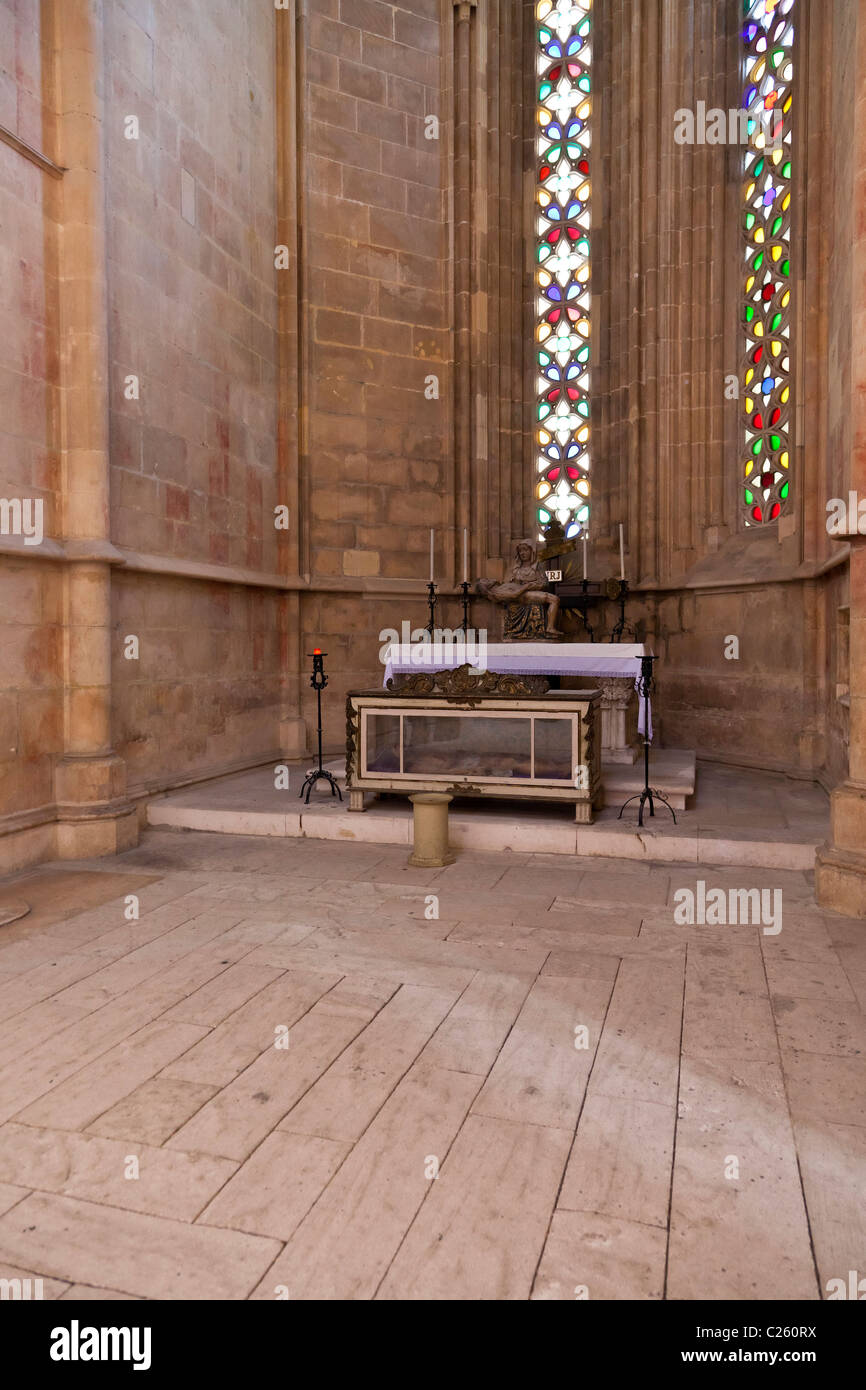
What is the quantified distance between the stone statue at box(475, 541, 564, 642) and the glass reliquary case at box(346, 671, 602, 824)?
1691mm

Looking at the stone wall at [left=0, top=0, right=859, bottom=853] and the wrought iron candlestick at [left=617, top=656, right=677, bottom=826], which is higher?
the stone wall at [left=0, top=0, right=859, bottom=853]

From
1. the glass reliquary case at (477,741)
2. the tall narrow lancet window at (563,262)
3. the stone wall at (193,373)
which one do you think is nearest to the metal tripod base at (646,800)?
the glass reliquary case at (477,741)

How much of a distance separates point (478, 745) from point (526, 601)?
218 cm

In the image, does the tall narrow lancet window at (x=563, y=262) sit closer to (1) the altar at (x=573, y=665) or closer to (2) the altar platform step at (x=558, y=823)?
(1) the altar at (x=573, y=665)

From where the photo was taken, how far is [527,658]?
25.1 ft

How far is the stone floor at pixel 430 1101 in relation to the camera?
220 cm

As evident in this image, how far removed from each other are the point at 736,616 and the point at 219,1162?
26.9 feet

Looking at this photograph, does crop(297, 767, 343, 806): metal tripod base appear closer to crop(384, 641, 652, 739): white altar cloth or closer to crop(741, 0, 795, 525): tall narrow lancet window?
crop(384, 641, 652, 739): white altar cloth

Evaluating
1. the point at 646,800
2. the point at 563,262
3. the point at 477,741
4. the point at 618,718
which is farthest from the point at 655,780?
the point at 563,262

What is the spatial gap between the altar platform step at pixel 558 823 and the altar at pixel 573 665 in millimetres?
778

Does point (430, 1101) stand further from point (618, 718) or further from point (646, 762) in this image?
point (618, 718)

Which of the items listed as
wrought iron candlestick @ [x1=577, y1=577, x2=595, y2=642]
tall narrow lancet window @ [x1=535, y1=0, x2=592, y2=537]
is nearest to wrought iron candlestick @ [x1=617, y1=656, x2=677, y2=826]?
wrought iron candlestick @ [x1=577, y1=577, x2=595, y2=642]

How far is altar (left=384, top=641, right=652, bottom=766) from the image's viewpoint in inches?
292

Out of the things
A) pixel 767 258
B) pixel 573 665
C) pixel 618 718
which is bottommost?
pixel 618 718
